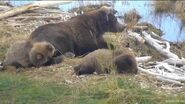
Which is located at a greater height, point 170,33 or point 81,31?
point 81,31

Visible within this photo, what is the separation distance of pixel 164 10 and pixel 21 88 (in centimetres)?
1236

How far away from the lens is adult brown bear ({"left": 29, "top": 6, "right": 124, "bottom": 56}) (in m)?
11.5

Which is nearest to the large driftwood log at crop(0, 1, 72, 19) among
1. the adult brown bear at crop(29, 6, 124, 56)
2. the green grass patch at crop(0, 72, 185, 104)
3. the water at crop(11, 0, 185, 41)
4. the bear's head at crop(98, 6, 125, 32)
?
the water at crop(11, 0, 185, 41)

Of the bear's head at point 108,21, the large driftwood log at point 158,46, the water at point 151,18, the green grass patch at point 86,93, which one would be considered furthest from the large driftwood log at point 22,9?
the green grass patch at point 86,93

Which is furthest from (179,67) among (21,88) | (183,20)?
(183,20)

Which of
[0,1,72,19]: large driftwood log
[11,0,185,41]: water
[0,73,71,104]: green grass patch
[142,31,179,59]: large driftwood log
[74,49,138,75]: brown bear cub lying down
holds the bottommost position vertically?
[11,0,185,41]: water

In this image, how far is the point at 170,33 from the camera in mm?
17109

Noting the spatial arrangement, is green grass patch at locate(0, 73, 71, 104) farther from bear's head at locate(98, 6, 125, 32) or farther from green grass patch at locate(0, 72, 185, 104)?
bear's head at locate(98, 6, 125, 32)

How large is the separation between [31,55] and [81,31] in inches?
71.6

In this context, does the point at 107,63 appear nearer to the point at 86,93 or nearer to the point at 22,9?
the point at 86,93

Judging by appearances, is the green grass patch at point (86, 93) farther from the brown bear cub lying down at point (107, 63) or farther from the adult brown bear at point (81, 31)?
the adult brown bear at point (81, 31)

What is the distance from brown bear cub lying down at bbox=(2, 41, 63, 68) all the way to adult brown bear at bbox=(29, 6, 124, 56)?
498 mm

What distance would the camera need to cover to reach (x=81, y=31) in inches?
480

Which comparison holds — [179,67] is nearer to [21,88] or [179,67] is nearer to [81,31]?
[81,31]
